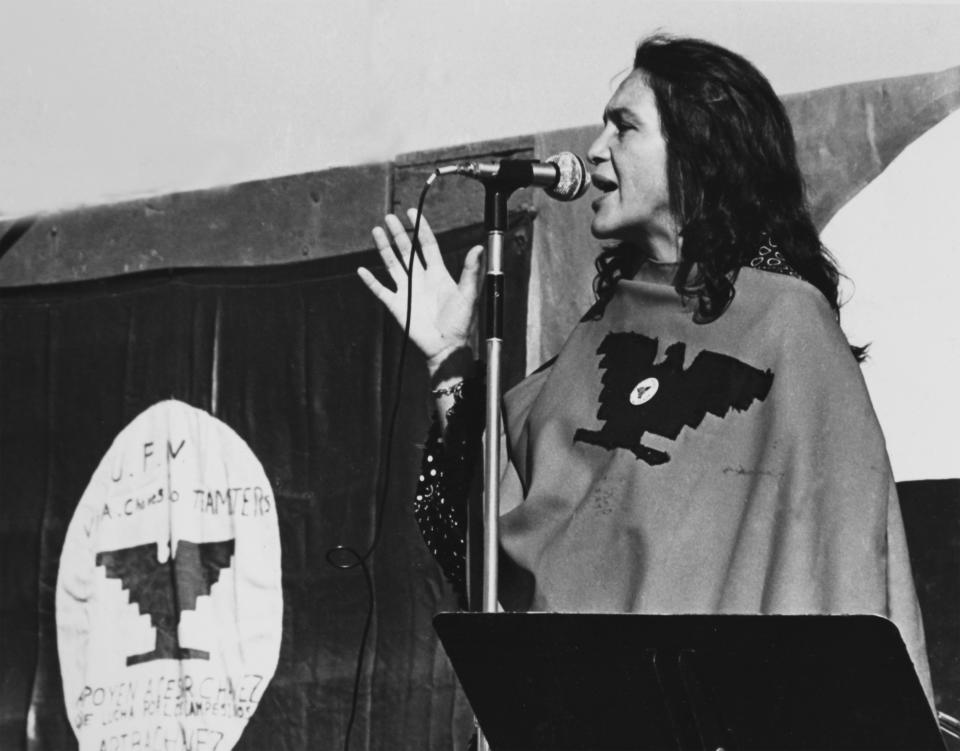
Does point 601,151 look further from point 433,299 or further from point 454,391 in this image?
point 454,391

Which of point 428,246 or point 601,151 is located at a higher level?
point 601,151

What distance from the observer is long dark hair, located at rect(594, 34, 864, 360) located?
298 cm

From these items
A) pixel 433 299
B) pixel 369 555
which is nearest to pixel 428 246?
pixel 433 299

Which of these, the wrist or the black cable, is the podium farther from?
the black cable

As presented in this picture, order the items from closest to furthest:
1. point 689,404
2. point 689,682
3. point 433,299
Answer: point 689,682 < point 689,404 < point 433,299

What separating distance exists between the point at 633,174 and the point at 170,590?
2.29 metres

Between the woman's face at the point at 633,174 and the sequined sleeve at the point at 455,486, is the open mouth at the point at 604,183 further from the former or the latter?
the sequined sleeve at the point at 455,486

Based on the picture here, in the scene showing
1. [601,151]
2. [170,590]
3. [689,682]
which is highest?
[601,151]

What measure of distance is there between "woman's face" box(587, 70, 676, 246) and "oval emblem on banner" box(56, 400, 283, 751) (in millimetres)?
1870

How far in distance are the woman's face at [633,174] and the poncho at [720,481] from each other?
122 mm

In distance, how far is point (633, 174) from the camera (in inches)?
120

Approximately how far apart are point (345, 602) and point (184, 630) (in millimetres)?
548

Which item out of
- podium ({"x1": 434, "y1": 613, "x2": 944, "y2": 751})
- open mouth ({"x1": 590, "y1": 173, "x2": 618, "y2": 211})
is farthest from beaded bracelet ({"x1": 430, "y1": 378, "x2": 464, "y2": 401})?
podium ({"x1": 434, "y1": 613, "x2": 944, "y2": 751})

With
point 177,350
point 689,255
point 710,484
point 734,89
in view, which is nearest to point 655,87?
point 734,89
